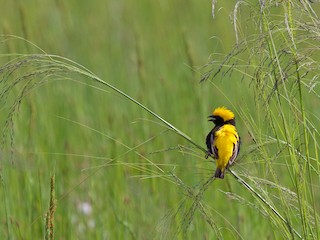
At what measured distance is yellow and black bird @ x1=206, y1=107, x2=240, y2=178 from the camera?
103 inches

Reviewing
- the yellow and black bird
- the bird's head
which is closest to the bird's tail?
the yellow and black bird

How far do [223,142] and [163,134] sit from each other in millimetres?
2071

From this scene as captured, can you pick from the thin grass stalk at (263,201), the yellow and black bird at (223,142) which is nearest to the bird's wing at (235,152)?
the yellow and black bird at (223,142)

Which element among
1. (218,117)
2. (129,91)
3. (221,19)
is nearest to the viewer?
(218,117)

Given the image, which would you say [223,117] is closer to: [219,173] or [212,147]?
[212,147]

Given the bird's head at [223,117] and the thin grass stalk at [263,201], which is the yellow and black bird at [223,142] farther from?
the thin grass stalk at [263,201]

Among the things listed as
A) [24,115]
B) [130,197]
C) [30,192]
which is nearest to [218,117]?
[30,192]

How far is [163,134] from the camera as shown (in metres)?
4.79

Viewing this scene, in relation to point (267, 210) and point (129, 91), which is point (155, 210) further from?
point (129, 91)

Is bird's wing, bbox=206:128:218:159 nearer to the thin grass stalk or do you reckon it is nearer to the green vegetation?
the green vegetation

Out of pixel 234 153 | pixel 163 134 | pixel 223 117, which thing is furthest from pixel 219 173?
pixel 163 134

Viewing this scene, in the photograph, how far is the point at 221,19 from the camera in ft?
25.8

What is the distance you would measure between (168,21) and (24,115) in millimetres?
3180

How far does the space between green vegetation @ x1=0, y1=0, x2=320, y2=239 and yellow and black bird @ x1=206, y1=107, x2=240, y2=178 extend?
5 cm
